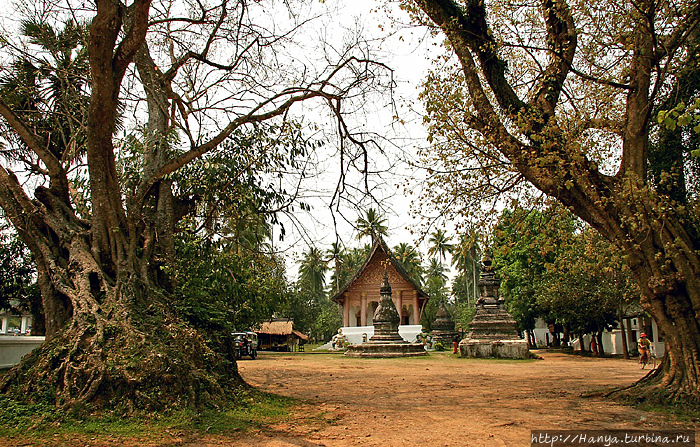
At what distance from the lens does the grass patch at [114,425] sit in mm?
4160

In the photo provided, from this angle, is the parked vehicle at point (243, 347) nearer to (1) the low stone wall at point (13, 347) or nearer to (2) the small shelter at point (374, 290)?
(2) the small shelter at point (374, 290)

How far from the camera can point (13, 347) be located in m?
9.11

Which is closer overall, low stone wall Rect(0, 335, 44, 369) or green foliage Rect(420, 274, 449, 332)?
low stone wall Rect(0, 335, 44, 369)

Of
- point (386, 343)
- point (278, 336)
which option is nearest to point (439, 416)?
point (386, 343)

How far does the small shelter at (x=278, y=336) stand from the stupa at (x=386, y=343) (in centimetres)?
1000

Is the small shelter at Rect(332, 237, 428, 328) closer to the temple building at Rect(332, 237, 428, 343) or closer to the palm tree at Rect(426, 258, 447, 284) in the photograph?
the temple building at Rect(332, 237, 428, 343)

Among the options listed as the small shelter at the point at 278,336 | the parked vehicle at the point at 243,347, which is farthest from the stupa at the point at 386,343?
the small shelter at the point at 278,336

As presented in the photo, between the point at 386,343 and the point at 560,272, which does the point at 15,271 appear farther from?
the point at 386,343

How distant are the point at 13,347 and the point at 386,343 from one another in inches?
567

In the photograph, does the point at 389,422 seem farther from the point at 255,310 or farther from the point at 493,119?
the point at 493,119

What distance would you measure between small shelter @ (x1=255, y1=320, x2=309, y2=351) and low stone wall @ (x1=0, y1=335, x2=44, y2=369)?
71.1 ft

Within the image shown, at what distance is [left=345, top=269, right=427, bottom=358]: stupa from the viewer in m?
20.6

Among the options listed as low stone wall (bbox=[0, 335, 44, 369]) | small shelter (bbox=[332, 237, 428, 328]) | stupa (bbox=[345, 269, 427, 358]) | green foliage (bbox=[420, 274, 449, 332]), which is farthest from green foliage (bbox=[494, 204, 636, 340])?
green foliage (bbox=[420, 274, 449, 332])

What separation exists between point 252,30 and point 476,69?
12.1 ft
